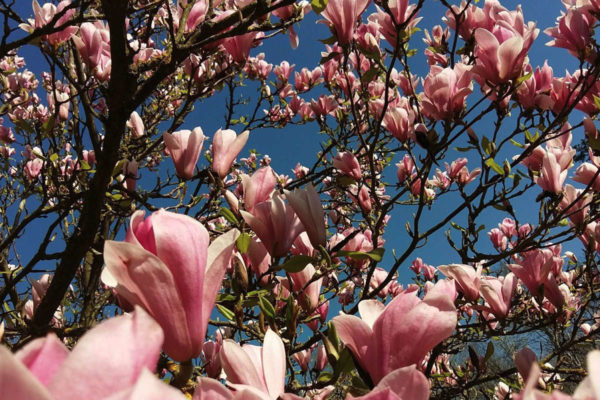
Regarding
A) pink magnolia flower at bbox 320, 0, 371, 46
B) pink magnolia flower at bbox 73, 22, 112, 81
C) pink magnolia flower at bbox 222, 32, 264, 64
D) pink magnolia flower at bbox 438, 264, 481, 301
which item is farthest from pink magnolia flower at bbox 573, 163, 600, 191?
pink magnolia flower at bbox 73, 22, 112, 81

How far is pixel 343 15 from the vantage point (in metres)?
1.86

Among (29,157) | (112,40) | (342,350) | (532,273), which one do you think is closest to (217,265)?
(342,350)

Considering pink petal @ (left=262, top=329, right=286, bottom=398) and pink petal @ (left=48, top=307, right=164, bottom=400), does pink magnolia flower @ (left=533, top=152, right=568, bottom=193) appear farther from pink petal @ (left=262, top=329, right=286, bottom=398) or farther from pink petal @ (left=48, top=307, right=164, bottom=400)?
pink petal @ (left=48, top=307, right=164, bottom=400)

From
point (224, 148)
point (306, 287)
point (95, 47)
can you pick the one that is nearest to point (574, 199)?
point (306, 287)

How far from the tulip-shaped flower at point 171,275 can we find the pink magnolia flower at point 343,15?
149cm

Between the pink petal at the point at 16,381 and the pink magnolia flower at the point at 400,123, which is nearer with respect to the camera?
the pink petal at the point at 16,381

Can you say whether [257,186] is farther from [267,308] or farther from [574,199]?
[574,199]

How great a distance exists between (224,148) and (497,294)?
119 centimetres

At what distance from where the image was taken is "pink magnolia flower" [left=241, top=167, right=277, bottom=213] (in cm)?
121

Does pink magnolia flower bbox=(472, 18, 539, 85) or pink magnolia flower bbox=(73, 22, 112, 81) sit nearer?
pink magnolia flower bbox=(472, 18, 539, 85)

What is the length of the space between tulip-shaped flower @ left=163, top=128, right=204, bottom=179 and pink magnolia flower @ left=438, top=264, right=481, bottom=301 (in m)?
1.02

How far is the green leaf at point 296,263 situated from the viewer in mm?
1055

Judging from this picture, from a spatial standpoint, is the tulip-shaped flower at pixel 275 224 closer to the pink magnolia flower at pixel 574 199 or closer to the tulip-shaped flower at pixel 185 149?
the tulip-shaped flower at pixel 185 149

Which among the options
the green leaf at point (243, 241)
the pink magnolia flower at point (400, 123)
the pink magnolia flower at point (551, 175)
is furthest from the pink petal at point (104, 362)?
the pink magnolia flower at point (551, 175)
